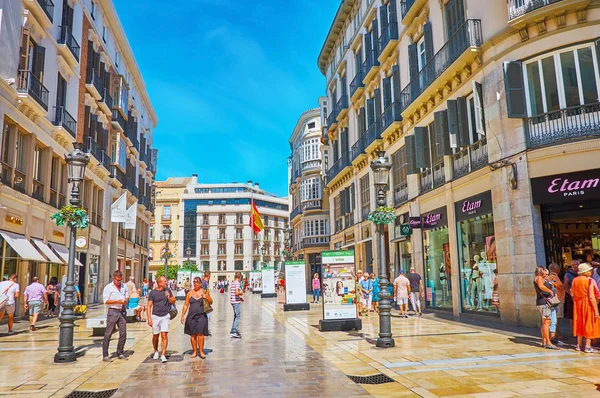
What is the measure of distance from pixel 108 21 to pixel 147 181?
19.9 meters

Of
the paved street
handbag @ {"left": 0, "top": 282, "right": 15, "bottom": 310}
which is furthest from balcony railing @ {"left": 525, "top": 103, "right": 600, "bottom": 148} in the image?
handbag @ {"left": 0, "top": 282, "right": 15, "bottom": 310}

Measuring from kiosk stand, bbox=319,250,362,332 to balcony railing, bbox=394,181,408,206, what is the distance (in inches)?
336

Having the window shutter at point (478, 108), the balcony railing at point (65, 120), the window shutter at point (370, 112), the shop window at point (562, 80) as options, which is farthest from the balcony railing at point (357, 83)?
the balcony railing at point (65, 120)

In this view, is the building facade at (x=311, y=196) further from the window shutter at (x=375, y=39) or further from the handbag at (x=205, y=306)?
the handbag at (x=205, y=306)

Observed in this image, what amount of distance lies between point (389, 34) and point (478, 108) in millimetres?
9850

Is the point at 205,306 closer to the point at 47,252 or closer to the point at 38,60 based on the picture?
the point at 47,252

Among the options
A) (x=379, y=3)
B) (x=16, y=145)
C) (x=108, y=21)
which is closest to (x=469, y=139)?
(x=379, y=3)

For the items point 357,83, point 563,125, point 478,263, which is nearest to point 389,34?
point 357,83

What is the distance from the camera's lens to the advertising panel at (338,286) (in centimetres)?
1416

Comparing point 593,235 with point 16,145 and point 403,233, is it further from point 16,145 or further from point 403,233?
point 16,145

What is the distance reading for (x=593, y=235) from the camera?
14508mm

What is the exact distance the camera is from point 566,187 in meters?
12.6

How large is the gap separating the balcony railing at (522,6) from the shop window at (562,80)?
1357 mm

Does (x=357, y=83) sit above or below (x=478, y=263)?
above
